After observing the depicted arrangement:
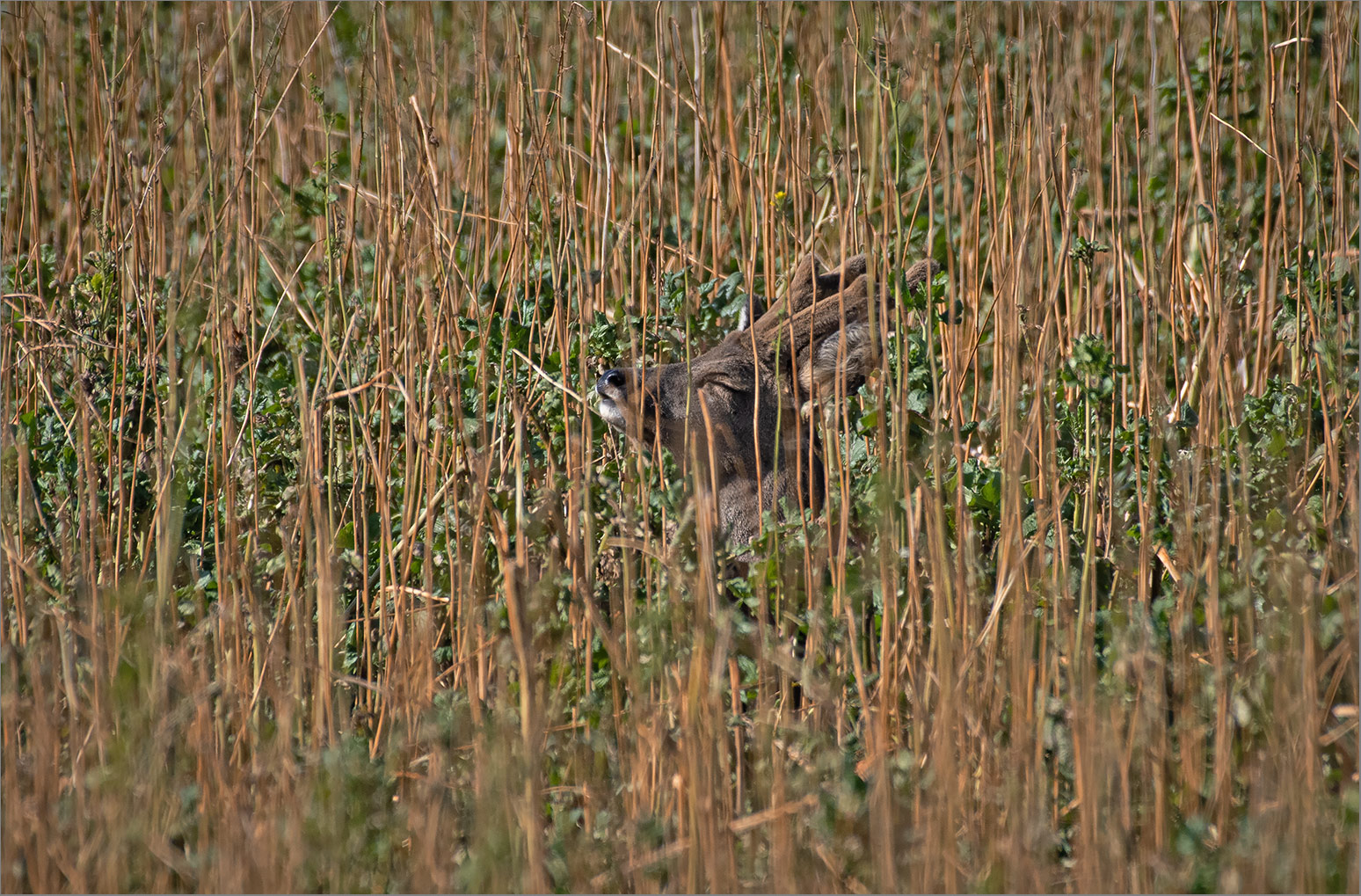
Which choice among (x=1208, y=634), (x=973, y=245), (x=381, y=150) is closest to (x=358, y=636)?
(x=381, y=150)

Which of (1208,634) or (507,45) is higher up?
(507,45)

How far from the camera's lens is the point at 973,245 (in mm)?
3297

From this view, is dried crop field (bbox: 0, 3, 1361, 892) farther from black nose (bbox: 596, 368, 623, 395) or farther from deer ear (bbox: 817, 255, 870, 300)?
deer ear (bbox: 817, 255, 870, 300)

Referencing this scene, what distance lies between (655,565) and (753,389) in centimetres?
80

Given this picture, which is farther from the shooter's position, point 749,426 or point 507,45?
point 749,426

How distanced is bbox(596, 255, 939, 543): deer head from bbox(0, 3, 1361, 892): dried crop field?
0.33 ft

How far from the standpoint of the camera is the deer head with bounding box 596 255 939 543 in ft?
9.03

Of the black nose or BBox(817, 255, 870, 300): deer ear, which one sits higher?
BBox(817, 255, 870, 300): deer ear

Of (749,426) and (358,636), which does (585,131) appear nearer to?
(749,426)

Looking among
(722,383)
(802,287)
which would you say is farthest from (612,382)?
(802,287)

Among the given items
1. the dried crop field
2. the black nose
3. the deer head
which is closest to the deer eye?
the deer head

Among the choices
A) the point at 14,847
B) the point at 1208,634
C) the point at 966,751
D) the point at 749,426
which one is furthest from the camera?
the point at 749,426

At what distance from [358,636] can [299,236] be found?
6.89ft

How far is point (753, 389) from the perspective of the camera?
3004 mm
